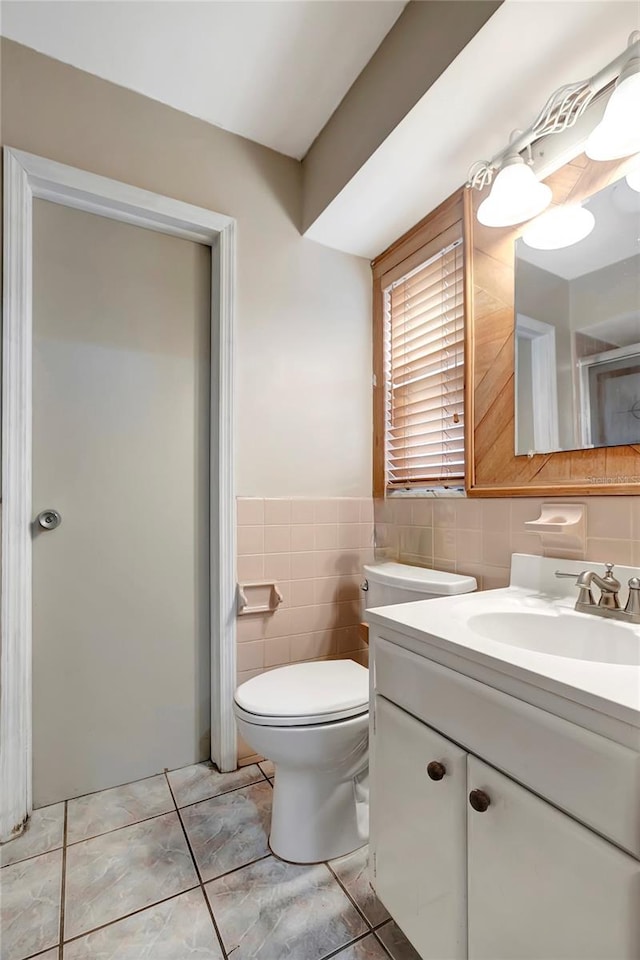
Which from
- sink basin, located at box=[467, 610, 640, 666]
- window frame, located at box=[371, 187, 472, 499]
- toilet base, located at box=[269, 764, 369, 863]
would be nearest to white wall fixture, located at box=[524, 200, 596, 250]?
window frame, located at box=[371, 187, 472, 499]

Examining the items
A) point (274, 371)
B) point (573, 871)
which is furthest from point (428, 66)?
point (573, 871)

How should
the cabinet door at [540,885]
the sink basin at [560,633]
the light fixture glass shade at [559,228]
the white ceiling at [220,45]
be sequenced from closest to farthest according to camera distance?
the cabinet door at [540,885] → the sink basin at [560,633] → the light fixture glass shade at [559,228] → the white ceiling at [220,45]

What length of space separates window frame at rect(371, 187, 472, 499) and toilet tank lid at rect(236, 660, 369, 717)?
0.72 metres

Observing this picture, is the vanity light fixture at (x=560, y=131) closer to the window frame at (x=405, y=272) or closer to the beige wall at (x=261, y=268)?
the window frame at (x=405, y=272)

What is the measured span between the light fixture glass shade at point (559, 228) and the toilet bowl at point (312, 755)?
1326mm

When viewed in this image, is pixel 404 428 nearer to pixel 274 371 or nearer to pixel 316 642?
pixel 274 371

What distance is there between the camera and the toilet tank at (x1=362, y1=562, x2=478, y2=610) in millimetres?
1336

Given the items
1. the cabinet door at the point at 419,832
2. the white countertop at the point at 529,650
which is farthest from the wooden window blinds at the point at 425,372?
the cabinet door at the point at 419,832

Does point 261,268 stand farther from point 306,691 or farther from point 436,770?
point 436,770

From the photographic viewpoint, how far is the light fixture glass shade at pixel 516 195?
118 centimetres

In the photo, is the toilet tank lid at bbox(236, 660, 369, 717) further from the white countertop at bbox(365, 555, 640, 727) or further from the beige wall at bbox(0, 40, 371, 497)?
the beige wall at bbox(0, 40, 371, 497)

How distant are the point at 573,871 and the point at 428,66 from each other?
5.48 feet

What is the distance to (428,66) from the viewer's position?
3.74 ft

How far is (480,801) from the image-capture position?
0.68m
